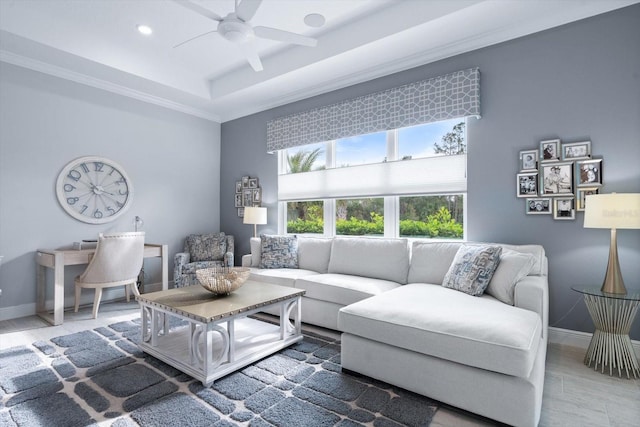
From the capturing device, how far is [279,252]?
3.89 m

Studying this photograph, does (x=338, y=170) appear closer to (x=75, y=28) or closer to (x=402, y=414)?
(x=402, y=414)

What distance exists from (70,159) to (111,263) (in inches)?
57.9

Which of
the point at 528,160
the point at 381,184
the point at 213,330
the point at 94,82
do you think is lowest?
the point at 213,330

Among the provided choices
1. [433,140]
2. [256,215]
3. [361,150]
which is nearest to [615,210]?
[433,140]

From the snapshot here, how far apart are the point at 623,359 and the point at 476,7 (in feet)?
9.36

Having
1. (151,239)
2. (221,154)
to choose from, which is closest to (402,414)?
(151,239)

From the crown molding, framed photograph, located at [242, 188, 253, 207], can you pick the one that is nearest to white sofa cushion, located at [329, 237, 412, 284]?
framed photograph, located at [242, 188, 253, 207]

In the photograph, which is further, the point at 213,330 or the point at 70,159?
the point at 70,159

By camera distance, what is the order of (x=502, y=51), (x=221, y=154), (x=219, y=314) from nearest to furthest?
(x=219, y=314) → (x=502, y=51) → (x=221, y=154)

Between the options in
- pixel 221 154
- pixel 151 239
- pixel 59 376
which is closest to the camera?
pixel 59 376

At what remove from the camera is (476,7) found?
2615 millimetres

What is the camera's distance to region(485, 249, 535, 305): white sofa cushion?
2289 mm

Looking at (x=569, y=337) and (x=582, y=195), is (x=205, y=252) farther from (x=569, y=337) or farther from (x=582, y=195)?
(x=582, y=195)

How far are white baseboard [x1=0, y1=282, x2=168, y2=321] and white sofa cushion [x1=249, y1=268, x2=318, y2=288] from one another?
186 centimetres
